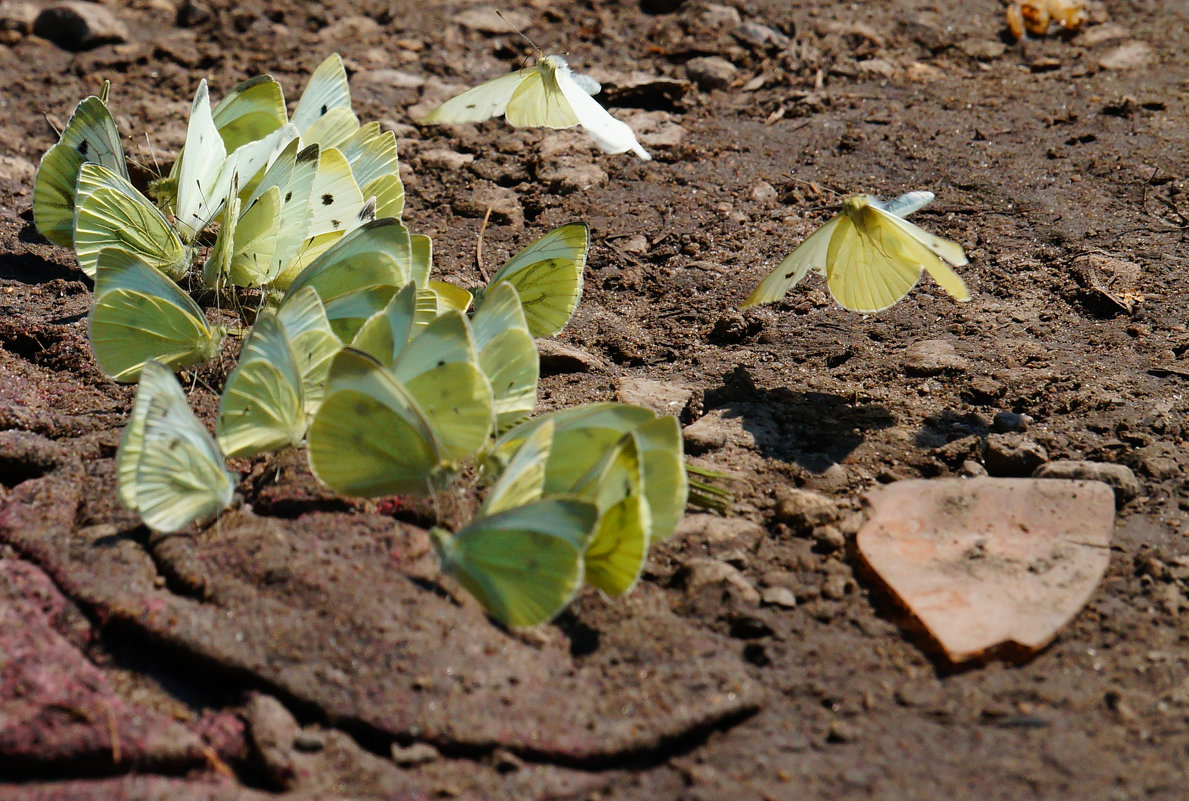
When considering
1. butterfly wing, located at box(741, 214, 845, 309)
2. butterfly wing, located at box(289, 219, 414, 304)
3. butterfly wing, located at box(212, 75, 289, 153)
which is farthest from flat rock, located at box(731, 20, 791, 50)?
butterfly wing, located at box(289, 219, 414, 304)

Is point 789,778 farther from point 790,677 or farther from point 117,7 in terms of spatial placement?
point 117,7

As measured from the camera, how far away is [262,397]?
2.66 m

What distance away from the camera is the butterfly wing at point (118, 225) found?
348 cm

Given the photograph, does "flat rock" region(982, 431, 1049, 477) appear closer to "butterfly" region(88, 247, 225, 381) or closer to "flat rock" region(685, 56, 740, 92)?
"butterfly" region(88, 247, 225, 381)

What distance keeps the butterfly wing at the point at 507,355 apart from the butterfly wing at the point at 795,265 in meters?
0.91

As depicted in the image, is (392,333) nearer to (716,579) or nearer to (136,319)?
(136,319)

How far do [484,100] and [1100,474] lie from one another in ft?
8.49

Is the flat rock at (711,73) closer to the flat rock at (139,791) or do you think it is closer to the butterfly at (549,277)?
the butterfly at (549,277)

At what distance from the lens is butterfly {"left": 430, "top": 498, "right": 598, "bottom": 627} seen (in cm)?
221

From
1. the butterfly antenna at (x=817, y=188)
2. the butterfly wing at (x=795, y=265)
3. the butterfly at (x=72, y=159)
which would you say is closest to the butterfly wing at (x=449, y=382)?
the butterfly wing at (x=795, y=265)

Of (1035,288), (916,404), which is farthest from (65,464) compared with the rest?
(1035,288)

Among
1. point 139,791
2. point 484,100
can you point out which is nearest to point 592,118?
point 484,100

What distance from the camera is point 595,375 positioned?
3596mm

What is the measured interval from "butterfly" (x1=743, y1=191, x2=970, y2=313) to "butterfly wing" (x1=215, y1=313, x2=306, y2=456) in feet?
4.82
